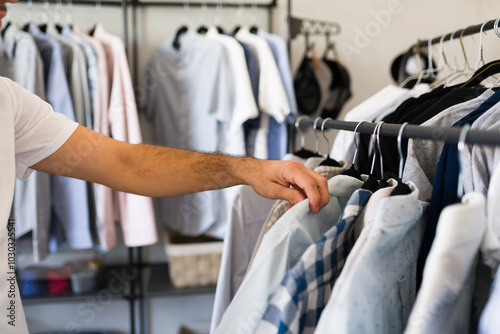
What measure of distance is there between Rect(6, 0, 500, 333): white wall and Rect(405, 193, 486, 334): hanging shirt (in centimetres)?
164

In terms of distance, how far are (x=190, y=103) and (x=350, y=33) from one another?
2.82 ft

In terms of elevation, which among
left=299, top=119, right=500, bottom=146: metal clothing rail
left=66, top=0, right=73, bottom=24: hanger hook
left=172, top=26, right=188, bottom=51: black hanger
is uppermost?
left=66, top=0, right=73, bottom=24: hanger hook

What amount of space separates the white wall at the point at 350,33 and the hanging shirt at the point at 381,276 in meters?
1.54

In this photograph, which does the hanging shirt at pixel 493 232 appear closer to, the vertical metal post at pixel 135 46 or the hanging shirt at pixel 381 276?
the hanging shirt at pixel 381 276

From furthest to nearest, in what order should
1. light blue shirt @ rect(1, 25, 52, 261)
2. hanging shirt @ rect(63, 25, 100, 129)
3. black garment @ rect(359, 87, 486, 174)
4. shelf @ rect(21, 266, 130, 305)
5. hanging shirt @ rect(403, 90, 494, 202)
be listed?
shelf @ rect(21, 266, 130, 305) → hanging shirt @ rect(63, 25, 100, 129) → light blue shirt @ rect(1, 25, 52, 261) → black garment @ rect(359, 87, 486, 174) → hanging shirt @ rect(403, 90, 494, 202)

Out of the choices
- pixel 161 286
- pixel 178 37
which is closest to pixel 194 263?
pixel 161 286

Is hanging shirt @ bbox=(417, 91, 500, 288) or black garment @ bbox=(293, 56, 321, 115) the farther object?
black garment @ bbox=(293, 56, 321, 115)

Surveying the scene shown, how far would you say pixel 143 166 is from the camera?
3.19ft

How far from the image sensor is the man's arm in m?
0.87

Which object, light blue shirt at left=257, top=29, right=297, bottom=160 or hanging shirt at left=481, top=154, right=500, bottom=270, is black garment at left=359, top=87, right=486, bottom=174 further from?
light blue shirt at left=257, top=29, right=297, bottom=160

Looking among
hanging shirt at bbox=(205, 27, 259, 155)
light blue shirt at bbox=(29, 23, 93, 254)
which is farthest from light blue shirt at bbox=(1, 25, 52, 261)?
hanging shirt at bbox=(205, 27, 259, 155)

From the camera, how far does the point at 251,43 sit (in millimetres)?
1721

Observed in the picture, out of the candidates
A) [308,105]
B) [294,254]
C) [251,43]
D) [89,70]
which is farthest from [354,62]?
[294,254]

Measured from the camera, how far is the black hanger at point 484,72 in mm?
945
